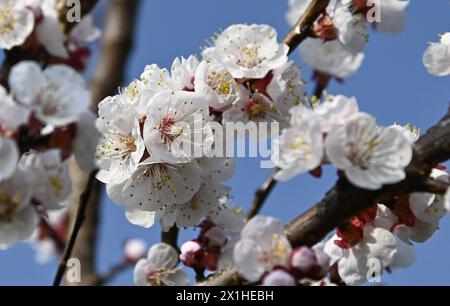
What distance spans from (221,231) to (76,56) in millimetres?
1363

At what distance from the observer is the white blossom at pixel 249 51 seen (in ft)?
6.53

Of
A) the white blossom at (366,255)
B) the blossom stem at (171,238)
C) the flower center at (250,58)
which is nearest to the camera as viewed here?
the white blossom at (366,255)

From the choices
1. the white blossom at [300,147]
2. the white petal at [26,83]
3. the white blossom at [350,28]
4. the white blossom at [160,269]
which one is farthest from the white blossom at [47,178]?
the white blossom at [350,28]

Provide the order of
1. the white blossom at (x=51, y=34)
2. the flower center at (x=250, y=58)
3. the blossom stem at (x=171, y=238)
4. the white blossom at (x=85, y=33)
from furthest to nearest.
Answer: the white blossom at (x=85, y=33)
the blossom stem at (x=171, y=238)
the flower center at (x=250, y=58)
the white blossom at (x=51, y=34)

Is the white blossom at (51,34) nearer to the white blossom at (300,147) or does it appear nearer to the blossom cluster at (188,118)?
the blossom cluster at (188,118)

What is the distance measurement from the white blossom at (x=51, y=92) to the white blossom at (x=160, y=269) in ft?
2.87

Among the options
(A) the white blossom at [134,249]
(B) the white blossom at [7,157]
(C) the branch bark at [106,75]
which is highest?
(B) the white blossom at [7,157]

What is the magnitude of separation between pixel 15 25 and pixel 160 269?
33.5 inches

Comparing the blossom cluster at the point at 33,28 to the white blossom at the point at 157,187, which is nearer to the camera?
the blossom cluster at the point at 33,28

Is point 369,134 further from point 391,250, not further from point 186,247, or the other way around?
point 186,247

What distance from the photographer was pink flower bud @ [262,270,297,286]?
141 centimetres

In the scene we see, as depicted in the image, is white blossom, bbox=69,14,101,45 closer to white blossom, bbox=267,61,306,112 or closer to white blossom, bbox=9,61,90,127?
white blossom, bbox=267,61,306,112

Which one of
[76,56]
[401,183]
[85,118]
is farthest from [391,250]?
[76,56]

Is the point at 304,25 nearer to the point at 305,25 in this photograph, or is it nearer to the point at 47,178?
the point at 305,25
